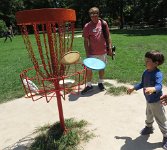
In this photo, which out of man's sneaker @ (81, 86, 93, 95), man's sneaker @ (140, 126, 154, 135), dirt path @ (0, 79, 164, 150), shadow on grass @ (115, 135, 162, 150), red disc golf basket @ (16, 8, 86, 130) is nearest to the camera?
red disc golf basket @ (16, 8, 86, 130)

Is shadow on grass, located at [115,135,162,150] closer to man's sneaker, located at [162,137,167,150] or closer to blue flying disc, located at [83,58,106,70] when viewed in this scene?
man's sneaker, located at [162,137,167,150]

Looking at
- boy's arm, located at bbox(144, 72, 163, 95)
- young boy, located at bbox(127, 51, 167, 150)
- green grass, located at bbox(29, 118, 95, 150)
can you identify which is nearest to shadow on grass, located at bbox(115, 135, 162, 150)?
young boy, located at bbox(127, 51, 167, 150)

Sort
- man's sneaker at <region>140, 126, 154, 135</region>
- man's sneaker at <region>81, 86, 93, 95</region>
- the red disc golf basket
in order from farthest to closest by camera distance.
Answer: man's sneaker at <region>81, 86, 93, 95</region> < man's sneaker at <region>140, 126, 154, 135</region> < the red disc golf basket

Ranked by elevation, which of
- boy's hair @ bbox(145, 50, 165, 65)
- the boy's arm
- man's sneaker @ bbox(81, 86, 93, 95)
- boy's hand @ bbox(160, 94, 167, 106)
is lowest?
man's sneaker @ bbox(81, 86, 93, 95)

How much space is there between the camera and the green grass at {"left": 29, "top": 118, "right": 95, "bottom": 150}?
168 inches

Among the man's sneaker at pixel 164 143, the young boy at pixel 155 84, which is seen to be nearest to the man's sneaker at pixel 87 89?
the young boy at pixel 155 84

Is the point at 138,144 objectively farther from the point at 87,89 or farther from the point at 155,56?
the point at 87,89

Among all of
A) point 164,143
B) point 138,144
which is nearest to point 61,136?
point 138,144

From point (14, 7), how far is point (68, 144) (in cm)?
4686

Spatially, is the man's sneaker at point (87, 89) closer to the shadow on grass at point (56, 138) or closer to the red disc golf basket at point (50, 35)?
the shadow on grass at point (56, 138)

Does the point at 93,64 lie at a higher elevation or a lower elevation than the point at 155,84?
higher

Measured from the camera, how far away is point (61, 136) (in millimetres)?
4453

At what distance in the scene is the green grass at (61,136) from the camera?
426cm

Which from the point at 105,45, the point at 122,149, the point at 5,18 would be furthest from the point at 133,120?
the point at 5,18
